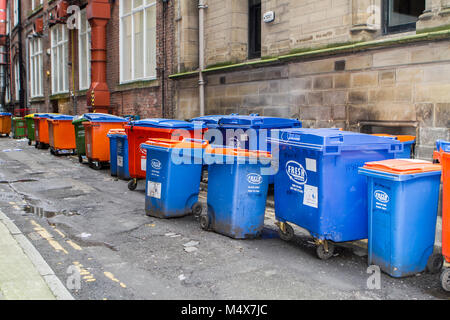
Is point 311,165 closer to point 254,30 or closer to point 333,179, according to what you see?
point 333,179

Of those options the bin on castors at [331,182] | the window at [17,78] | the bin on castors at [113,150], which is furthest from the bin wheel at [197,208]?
the window at [17,78]

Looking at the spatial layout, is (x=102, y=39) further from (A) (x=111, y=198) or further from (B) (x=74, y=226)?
(B) (x=74, y=226)

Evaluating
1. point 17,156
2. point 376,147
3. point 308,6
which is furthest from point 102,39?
point 376,147

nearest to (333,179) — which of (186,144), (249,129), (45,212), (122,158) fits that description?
(186,144)

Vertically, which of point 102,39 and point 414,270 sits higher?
point 102,39

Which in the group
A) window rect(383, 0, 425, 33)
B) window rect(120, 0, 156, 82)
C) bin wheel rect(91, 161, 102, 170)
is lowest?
bin wheel rect(91, 161, 102, 170)

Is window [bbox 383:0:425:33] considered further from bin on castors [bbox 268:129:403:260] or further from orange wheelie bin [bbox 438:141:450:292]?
orange wheelie bin [bbox 438:141:450:292]

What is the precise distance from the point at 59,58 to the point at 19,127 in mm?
5297

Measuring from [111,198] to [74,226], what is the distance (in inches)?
79.3

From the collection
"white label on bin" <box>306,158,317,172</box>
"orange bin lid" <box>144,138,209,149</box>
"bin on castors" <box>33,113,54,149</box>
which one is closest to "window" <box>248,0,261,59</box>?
"orange bin lid" <box>144,138,209,149</box>

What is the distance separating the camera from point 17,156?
14969 millimetres

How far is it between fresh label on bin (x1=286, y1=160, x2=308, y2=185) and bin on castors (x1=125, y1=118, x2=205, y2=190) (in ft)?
9.58

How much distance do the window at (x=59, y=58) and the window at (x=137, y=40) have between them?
7.38m

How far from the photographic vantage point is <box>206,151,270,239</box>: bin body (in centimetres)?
584
